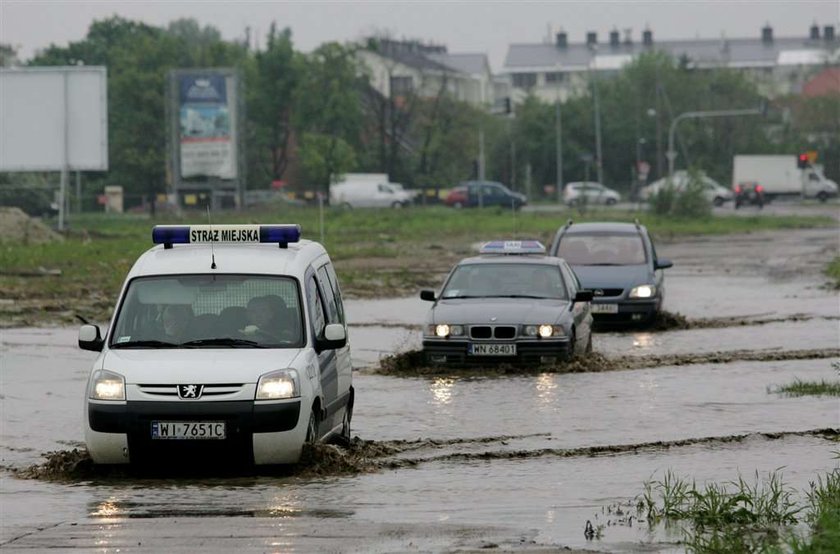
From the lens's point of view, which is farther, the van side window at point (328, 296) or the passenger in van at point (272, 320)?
the van side window at point (328, 296)

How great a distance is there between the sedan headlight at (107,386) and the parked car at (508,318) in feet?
24.4

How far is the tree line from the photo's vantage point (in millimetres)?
88125

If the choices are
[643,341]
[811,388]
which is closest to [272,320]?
[811,388]

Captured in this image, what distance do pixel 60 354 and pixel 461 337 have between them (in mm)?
6053

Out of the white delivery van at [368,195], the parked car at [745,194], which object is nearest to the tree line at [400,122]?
the white delivery van at [368,195]

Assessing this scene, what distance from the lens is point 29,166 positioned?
63562 millimetres

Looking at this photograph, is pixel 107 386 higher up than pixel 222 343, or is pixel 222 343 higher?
pixel 222 343

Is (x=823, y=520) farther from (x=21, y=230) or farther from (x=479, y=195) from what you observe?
(x=479, y=195)

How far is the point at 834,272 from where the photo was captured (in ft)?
120

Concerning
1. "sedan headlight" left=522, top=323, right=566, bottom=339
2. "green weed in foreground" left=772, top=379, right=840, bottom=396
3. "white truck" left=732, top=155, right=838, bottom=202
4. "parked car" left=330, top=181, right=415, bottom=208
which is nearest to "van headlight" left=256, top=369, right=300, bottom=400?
"green weed in foreground" left=772, top=379, right=840, bottom=396

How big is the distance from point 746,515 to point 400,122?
311 feet

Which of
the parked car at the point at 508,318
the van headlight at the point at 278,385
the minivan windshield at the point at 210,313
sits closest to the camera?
the van headlight at the point at 278,385

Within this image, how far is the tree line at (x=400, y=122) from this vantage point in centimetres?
8812

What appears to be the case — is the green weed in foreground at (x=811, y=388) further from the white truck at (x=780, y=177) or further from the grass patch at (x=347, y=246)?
the white truck at (x=780, y=177)
